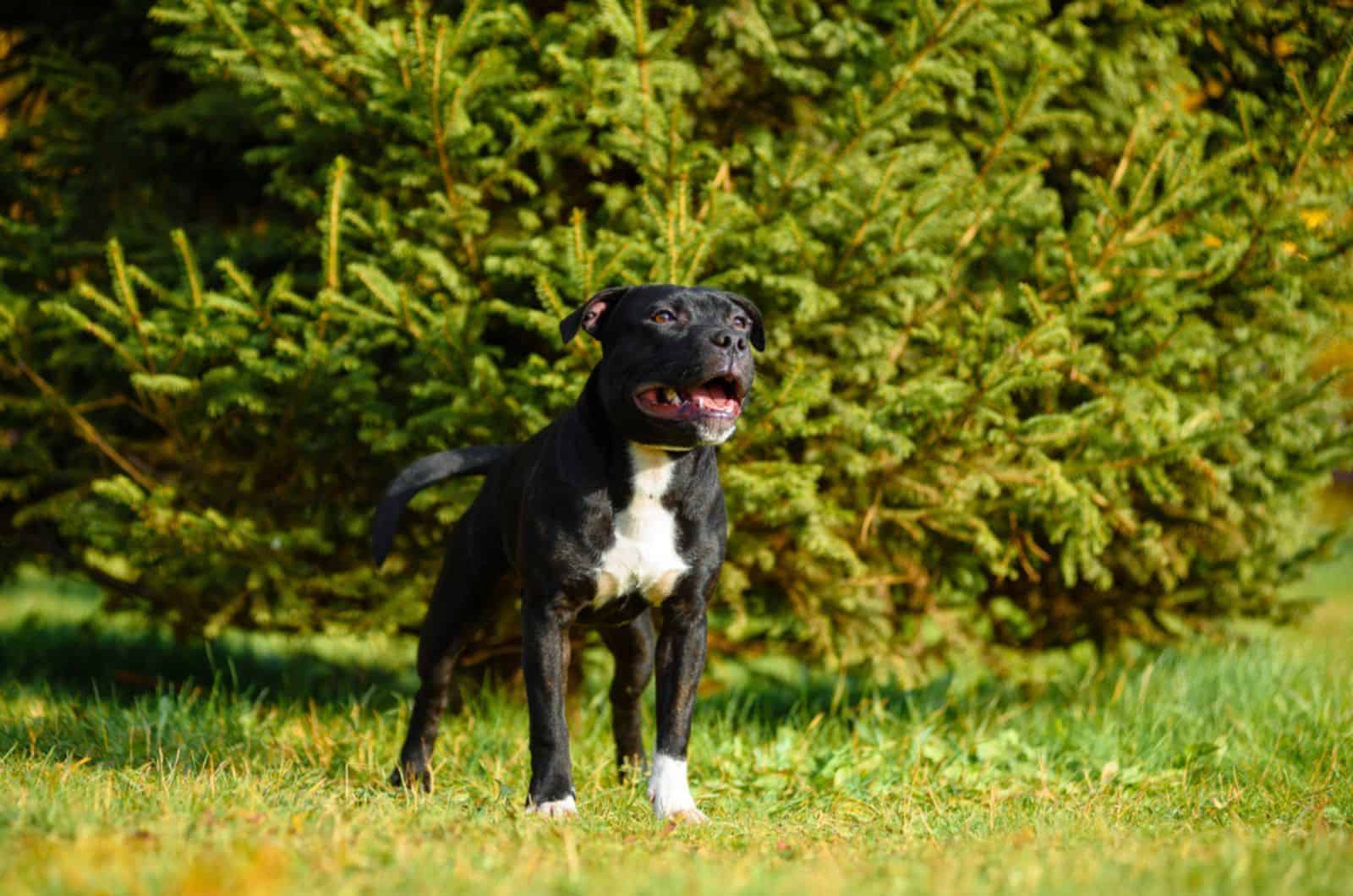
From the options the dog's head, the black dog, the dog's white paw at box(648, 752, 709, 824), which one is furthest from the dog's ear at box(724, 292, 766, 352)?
the dog's white paw at box(648, 752, 709, 824)

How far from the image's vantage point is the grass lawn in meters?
2.51

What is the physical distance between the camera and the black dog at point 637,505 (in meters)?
3.49

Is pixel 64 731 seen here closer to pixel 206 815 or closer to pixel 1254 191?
pixel 206 815

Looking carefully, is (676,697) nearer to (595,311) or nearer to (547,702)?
(547,702)

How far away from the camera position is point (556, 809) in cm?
348

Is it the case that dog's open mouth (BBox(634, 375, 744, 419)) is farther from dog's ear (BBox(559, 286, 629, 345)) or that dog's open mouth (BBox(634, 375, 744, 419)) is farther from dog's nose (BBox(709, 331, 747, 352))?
dog's ear (BBox(559, 286, 629, 345))

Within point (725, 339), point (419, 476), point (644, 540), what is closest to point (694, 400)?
point (725, 339)

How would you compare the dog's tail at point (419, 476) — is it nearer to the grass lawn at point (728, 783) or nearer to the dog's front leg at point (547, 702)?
the dog's front leg at point (547, 702)

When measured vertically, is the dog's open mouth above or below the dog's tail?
above

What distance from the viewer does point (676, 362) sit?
3.45 m

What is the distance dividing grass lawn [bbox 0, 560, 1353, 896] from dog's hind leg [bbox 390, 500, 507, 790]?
0.15 meters

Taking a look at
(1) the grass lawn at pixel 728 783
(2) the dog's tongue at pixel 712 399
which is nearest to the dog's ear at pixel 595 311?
(2) the dog's tongue at pixel 712 399

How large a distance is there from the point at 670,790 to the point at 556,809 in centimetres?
36

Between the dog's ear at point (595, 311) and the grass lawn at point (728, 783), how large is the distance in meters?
1.47
